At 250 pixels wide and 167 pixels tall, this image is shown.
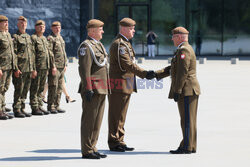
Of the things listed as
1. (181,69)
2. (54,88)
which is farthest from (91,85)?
(54,88)

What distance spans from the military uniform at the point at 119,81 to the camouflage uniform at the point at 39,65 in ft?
12.1

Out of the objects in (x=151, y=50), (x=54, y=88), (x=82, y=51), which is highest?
(x=151, y=50)

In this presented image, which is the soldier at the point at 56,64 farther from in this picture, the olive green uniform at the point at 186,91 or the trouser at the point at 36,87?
the olive green uniform at the point at 186,91

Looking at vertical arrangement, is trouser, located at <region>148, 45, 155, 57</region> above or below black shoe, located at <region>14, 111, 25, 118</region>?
above

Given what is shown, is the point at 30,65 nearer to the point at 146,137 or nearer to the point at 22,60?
the point at 22,60

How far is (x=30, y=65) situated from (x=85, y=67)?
4125 mm

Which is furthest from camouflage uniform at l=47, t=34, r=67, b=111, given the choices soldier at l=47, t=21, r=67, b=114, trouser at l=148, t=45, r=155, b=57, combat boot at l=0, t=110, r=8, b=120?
trouser at l=148, t=45, r=155, b=57

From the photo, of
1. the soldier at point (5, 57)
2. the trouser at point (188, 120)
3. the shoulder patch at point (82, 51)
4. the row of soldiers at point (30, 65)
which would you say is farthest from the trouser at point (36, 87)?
the trouser at point (188, 120)

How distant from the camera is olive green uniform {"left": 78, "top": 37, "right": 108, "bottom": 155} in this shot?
298 inches

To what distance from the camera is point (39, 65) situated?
38.6 feet

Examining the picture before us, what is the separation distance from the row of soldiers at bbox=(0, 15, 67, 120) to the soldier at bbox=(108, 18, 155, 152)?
10.7ft

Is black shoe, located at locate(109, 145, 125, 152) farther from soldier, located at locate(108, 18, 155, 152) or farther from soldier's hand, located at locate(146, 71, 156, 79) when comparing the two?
soldier's hand, located at locate(146, 71, 156, 79)

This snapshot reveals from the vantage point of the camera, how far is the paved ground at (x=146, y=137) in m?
7.65

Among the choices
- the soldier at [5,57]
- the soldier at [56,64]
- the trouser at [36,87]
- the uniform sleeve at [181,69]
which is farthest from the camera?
the soldier at [56,64]
